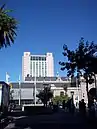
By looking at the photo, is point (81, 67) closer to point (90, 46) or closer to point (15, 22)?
point (90, 46)

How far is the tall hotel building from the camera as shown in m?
169

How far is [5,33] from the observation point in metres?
23.9

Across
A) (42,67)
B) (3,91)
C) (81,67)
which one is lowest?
(3,91)

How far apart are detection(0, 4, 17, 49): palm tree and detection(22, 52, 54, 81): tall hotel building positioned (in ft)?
461

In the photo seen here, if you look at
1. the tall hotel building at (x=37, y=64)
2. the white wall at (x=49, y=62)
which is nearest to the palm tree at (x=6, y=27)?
the tall hotel building at (x=37, y=64)

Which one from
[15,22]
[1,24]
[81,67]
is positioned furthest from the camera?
[81,67]

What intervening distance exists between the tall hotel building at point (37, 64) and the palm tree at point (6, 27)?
14061 centimetres

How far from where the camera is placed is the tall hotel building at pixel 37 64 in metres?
169

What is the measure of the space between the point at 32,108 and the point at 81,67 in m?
18.6

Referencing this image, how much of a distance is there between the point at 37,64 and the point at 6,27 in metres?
146

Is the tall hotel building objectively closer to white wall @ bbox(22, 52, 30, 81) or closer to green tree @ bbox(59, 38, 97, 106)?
white wall @ bbox(22, 52, 30, 81)

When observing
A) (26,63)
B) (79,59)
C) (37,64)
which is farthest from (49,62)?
(79,59)

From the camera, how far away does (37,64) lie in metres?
169

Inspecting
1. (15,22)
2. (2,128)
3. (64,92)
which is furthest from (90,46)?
(64,92)
